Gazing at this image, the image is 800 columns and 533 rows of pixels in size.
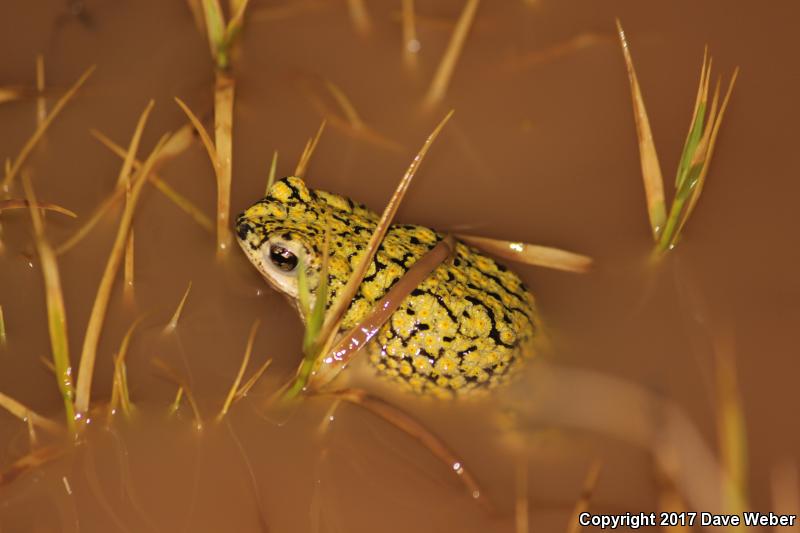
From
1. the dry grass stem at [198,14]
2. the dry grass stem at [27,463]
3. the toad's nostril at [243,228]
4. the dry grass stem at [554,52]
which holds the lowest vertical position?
the dry grass stem at [27,463]

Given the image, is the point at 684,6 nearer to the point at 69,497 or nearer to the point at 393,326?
the point at 393,326

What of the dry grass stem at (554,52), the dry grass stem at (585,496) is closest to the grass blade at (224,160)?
the dry grass stem at (554,52)

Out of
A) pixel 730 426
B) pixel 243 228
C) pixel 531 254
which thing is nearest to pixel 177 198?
pixel 243 228

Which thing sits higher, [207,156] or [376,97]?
[376,97]

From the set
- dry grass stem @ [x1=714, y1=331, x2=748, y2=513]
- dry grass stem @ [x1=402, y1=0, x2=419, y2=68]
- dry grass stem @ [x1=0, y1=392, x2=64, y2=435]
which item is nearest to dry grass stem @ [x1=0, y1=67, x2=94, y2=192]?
dry grass stem @ [x1=0, y1=392, x2=64, y2=435]

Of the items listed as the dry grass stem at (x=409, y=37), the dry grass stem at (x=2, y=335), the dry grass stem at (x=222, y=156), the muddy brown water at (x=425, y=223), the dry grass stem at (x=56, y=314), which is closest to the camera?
the dry grass stem at (x=56, y=314)

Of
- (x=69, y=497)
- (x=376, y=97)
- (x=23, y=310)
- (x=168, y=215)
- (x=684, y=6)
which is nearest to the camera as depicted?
(x=69, y=497)

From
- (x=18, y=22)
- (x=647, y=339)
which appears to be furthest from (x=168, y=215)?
(x=647, y=339)

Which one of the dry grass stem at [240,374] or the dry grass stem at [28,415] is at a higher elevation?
the dry grass stem at [240,374]

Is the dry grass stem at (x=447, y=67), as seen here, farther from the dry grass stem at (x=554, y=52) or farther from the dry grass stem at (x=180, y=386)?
the dry grass stem at (x=180, y=386)
